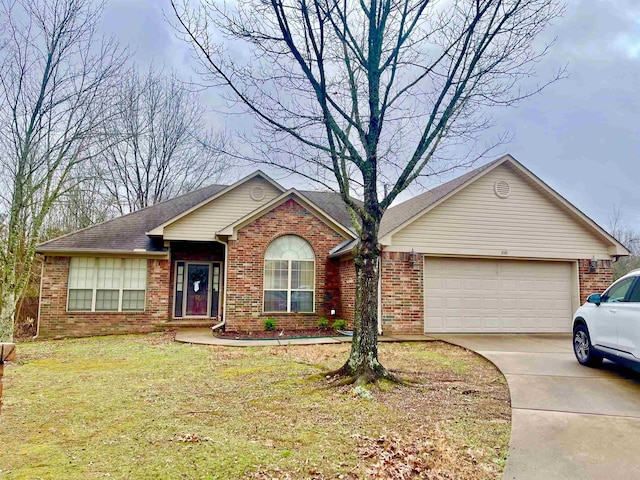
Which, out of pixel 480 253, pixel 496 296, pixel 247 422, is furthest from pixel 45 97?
pixel 496 296

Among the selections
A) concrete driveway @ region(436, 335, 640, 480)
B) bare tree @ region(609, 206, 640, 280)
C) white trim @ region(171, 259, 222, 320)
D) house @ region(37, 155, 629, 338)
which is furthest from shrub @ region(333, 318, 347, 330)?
bare tree @ region(609, 206, 640, 280)

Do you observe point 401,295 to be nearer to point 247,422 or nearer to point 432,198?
point 432,198

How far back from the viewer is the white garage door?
1260 cm

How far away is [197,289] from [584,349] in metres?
12.3

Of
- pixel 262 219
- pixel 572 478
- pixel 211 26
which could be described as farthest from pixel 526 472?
pixel 262 219

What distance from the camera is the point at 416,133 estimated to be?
832 centimetres

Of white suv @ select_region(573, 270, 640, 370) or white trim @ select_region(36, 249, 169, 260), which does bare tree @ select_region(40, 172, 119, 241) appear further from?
white suv @ select_region(573, 270, 640, 370)

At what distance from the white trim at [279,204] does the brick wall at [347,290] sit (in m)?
1.32

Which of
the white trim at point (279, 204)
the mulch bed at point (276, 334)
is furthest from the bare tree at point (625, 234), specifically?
the mulch bed at point (276, 334)

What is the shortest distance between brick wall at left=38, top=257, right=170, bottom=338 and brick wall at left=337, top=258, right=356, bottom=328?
19.4 feet

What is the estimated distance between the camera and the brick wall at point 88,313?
45.0 ft

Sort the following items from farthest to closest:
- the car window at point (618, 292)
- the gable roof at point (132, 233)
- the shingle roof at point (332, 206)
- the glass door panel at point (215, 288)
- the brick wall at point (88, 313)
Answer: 1. the shingle roof at point (332, 206)
2. the glass door panel at point (215, 288)
3. the gable roof at point (132, 233)
4. the brick wall at point (88, 313)
5. the car window at point (618, 292)

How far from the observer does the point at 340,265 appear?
1427cm

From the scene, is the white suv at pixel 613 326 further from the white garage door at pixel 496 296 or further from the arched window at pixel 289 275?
the arched window at pixel 289 275
